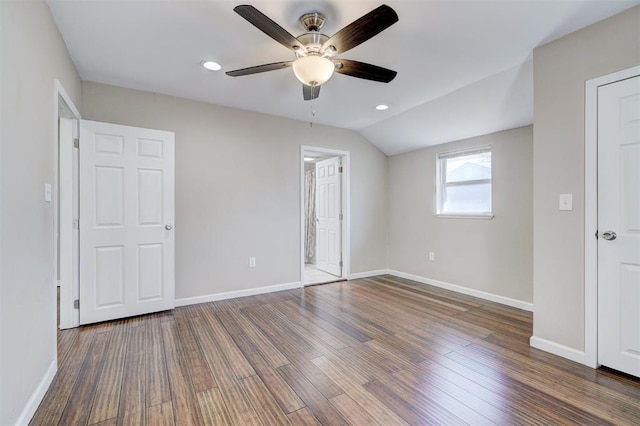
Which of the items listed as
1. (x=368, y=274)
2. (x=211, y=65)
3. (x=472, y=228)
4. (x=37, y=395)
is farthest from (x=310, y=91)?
(x=368, y=274)

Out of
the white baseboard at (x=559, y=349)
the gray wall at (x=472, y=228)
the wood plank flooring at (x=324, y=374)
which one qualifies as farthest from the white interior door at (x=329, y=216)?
the white baseboard at (x=559, y=349)

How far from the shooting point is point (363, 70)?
2172 millimetres

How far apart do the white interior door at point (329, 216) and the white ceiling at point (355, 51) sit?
4.51ft

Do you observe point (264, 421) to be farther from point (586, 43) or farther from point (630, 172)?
point (586, 43)

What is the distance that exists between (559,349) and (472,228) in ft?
6.34

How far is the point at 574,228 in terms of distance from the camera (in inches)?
87.9

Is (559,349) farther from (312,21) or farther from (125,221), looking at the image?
(125,221)

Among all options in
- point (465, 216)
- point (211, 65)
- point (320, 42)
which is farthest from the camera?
point (465, 216)

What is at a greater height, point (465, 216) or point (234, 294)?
point (465, 216)

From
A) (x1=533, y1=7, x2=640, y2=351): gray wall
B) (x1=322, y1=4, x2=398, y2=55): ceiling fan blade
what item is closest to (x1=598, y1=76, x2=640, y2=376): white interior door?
(x1=533, y1=7, x2=640, y2=351): gray wall

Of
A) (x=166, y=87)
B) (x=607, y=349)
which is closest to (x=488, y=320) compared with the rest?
(x=607, y=349)

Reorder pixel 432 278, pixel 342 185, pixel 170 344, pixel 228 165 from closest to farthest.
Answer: pixel 170 344, pixel 228 165, pixel 432 278, pixel 342 185

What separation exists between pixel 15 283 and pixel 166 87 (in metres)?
2.47

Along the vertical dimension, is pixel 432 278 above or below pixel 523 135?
below
